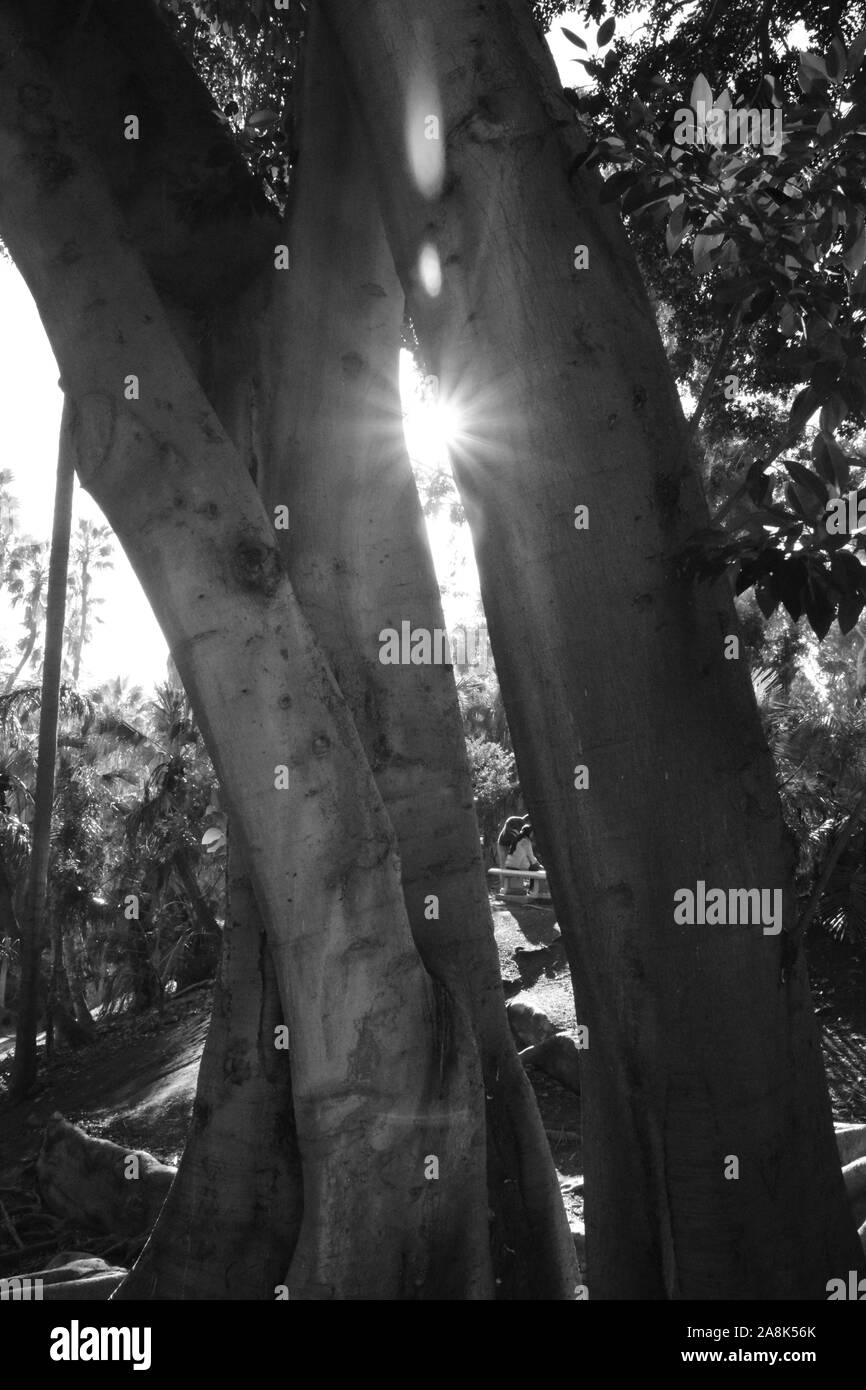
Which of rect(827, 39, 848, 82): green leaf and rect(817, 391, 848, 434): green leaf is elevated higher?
rect(827, 39, 848, 82): green leaf

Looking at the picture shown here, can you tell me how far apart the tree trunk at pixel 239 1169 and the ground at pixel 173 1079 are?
2550 millimetres

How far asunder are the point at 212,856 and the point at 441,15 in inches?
701

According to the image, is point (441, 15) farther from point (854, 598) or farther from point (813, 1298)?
point (813, 1298)

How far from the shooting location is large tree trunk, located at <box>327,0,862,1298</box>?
8.80ft

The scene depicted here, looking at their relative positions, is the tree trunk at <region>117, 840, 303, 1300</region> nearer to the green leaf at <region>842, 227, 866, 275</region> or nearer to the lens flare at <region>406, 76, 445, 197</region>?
the lens flare at <region>406, 76, 445, 197</region>

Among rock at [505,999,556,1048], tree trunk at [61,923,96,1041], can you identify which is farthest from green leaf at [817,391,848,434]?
tree trunk at [61,923,96,1041]

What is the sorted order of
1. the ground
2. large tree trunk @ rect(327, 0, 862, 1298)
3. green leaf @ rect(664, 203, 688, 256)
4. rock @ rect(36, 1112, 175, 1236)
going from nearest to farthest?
large tree trunk @ rect(327, 0, 862, 1298), green leaf @ rect(664, 203, 688, 256), rock @ rect(36, 1112, 175, 1236), the ground

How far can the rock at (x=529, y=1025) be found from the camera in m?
10.0

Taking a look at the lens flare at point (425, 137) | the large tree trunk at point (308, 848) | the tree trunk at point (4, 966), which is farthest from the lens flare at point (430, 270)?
the tree trunk at point (4, 966)

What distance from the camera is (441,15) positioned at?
3.11 m

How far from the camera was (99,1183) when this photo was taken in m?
6.73

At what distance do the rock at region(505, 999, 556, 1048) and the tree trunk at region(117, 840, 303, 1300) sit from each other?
260 inches

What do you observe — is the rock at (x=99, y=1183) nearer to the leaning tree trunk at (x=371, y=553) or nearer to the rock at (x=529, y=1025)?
the leaning tree trunk at (x=371, y=553)

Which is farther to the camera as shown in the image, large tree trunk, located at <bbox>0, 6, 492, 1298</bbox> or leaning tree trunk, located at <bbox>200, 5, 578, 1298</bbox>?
leaning tree trunk, located at <bbox>200, 5, 578, 1298</bbox>
